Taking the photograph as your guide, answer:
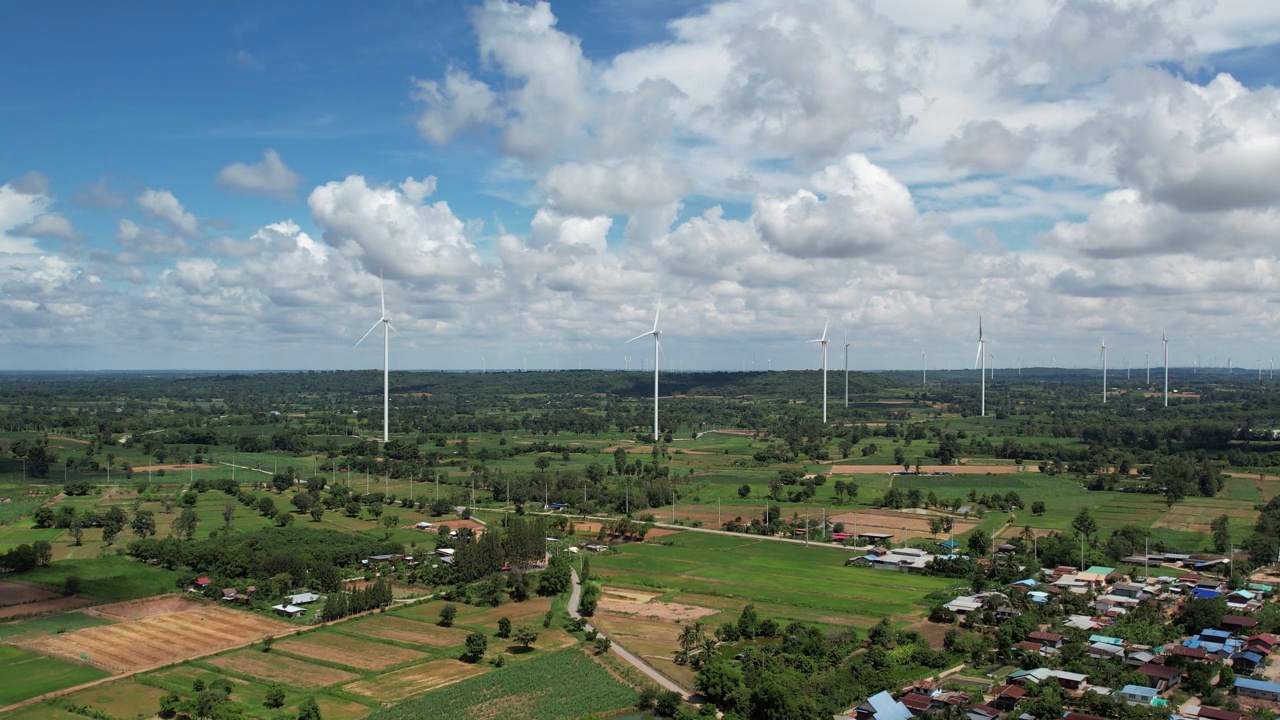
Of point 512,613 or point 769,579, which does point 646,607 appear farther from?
point 769,579

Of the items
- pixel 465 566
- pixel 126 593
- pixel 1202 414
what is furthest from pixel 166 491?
pixel 1202 414

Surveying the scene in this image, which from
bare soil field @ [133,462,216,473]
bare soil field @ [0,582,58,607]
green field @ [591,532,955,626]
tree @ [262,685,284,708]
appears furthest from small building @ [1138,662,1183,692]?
bare soil field @ [133,462,216,473]

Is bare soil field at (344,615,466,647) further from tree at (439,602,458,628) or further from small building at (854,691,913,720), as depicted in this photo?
small building at (854,691,913,720)

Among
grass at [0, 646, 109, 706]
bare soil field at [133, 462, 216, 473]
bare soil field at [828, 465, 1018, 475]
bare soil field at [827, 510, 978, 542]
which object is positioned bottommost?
grass at [0, 646, 109, 706]

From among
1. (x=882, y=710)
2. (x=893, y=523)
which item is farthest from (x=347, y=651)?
(x=893, y=523)

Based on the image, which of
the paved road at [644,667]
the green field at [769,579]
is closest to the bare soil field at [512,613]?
the paved road at [644,667]

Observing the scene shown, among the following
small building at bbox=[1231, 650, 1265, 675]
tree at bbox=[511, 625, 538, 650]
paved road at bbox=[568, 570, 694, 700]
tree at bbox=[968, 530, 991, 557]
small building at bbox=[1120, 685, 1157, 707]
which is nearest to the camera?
small building at bbox=[1120, 685, 1157, 707]

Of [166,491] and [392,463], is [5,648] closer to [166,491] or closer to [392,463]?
[166,491]
